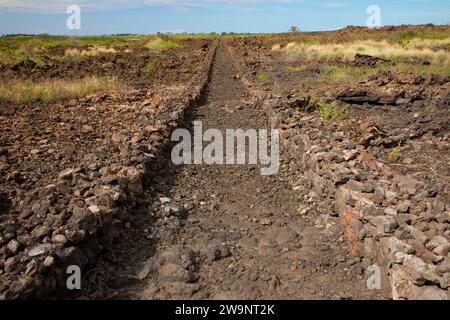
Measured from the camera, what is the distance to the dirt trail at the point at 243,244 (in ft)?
12.0

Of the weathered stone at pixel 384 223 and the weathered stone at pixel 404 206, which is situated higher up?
the weathered stone at pixel 404 206

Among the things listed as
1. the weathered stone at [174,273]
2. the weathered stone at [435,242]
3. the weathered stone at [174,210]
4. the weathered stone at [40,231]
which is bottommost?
the weathered stone at [174,273]

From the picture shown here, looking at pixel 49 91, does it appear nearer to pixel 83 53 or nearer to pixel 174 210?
pixel 174 210

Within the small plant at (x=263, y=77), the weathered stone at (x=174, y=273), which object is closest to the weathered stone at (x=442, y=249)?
the weathered stone at (x=174, y=273)

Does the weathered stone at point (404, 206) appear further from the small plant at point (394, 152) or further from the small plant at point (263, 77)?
the small plant at point (263, 77)

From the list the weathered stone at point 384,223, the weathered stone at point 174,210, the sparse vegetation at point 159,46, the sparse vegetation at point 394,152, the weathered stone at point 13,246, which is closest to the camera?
the weathered stone at point 13,246

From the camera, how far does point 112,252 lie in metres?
4.00

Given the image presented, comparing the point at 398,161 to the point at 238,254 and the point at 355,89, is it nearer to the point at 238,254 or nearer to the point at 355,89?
the point at 238,254

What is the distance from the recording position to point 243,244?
4.44 metres

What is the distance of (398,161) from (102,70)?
16.0 m

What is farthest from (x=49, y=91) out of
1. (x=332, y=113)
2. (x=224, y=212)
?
(x=224, y=212)

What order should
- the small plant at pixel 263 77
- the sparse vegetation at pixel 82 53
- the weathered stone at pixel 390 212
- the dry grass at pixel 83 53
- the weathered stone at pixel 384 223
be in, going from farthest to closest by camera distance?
the dry grass at pixel 83 53
the sparse vegetation at pixel 82 53
the small plant at pixel 263 77
the weathered stone at pixel 390 212
the weathered stone at pixel 384 223

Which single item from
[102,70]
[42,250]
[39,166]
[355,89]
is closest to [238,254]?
[42,250]

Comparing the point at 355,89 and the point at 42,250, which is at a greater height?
the point at 355,89
